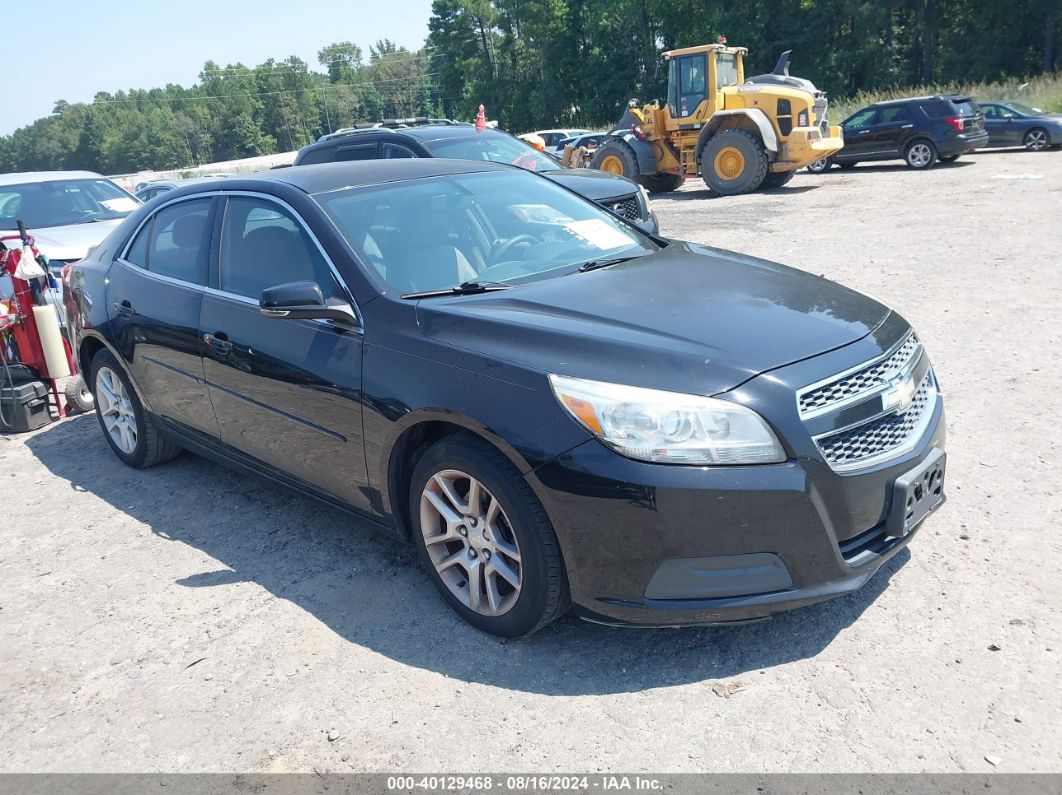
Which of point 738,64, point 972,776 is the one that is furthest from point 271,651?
point 738,64

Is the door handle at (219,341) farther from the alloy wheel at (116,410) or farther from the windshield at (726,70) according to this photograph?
the windshield at (726,70)

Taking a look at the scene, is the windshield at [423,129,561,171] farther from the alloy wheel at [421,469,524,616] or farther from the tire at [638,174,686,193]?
the tire at [638,174,686,193]

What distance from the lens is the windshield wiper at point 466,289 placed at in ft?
11.7

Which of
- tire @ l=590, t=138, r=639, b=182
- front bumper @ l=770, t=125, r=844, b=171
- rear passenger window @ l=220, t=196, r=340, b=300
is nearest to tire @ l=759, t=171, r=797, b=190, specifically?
front bumper @ l=770, t=125, r=844, b=171

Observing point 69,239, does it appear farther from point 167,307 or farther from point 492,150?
point 167,307

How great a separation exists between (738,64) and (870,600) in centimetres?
1783

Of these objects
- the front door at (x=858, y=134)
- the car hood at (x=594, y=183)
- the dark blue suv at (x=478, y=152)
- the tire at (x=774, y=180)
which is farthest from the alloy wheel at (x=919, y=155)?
the car hood at (x=594, y=183)

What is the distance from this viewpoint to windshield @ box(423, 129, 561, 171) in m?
9.89

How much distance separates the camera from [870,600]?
10.8ft

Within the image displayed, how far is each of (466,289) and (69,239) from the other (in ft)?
22.6

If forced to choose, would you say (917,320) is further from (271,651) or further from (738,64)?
(738,64)

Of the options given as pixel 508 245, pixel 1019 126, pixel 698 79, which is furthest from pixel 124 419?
pixel 1019 126

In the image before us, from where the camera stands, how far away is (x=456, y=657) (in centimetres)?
321

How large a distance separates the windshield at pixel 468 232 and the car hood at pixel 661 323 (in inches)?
9.2
